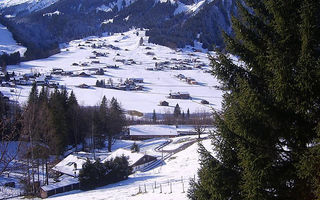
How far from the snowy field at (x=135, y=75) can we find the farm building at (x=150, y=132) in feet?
27.4

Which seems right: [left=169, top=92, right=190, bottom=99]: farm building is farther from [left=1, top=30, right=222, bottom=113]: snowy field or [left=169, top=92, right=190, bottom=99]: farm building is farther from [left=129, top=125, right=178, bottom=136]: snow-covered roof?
[left=129, top=125, right=178, bottom=136]: snow-covered roof

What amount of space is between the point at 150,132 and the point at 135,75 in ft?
141

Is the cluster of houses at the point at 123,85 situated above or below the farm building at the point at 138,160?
above

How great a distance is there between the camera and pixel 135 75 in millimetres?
80500

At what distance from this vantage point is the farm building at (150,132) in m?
38.5

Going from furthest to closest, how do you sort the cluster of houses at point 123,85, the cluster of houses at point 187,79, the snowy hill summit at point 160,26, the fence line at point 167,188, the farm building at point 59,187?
the snowy hill summit at point 160,26 < the cluster of houses at point 187,79 < the cluster of houses at point 123,85 < the farm building at point 59,187 < the fence line at point 167,188

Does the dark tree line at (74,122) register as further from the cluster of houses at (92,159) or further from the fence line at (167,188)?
the fence line at (167,188)

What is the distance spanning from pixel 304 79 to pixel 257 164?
1390 mm

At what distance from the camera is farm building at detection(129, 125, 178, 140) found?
38.5m

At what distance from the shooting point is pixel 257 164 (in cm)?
471

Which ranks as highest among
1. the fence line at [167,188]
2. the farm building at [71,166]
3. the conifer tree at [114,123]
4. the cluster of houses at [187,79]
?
the cluster of houses at [187,79]

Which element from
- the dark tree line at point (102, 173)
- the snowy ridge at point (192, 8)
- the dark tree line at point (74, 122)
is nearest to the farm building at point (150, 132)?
the dark tree line at point (74, 122)

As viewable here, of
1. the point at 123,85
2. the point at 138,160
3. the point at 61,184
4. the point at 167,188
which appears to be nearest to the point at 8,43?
the point at 123,85

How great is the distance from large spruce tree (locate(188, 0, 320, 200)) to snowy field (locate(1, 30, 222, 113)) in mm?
25627
